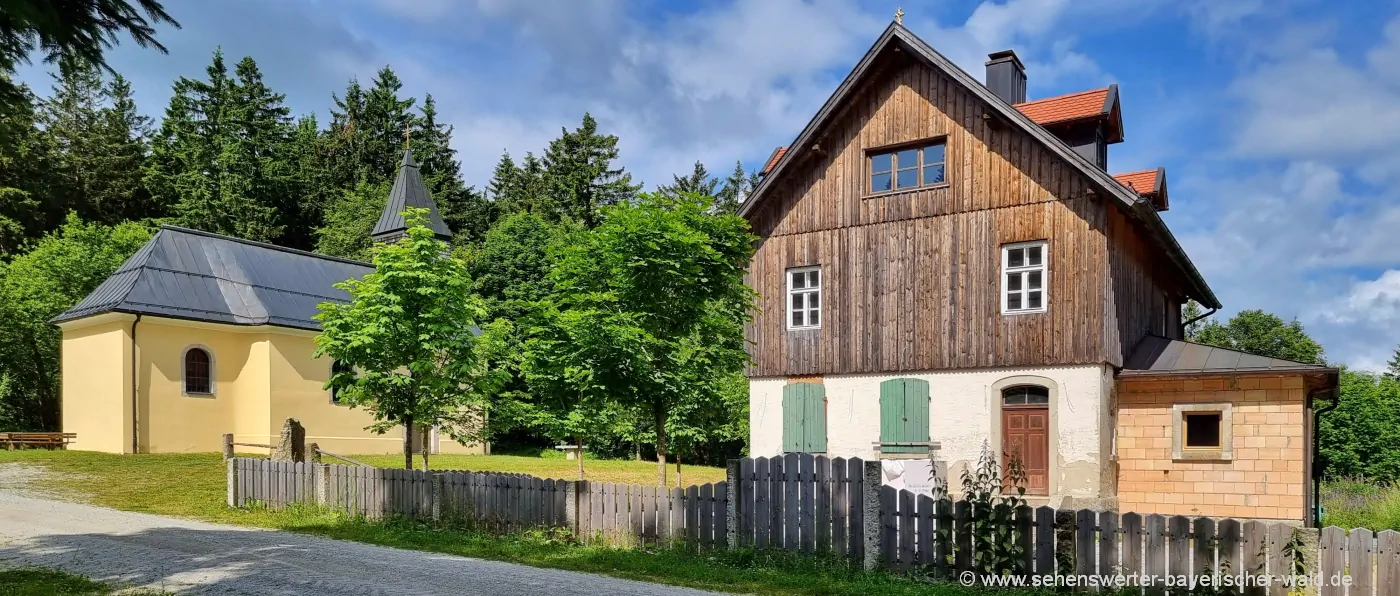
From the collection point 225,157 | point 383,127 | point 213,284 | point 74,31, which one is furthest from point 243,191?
point 74,31

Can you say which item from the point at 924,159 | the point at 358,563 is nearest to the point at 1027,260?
the point at 924,159

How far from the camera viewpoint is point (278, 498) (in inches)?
663

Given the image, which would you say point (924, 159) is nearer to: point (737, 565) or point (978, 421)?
point (978, 421)

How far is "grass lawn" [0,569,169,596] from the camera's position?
898cm

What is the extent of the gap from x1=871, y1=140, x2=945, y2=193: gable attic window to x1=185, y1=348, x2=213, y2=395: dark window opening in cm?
2179

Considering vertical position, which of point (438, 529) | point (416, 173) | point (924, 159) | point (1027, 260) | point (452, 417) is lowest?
point (438, 529)

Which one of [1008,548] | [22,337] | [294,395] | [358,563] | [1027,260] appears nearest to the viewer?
[1008,548]

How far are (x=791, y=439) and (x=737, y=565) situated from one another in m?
10.1

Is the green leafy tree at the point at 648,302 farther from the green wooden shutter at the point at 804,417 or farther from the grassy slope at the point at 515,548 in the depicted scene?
the green wooden shutter at the point at 804,417

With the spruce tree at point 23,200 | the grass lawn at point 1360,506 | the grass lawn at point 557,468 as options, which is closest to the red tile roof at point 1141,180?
the grass lawn at point 1360,506

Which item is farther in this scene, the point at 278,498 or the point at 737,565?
the point at 278,498

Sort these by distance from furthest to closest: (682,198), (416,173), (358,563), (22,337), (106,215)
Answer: (106,215) < (416,173) < (22,337) < (682,198) < (358,563)

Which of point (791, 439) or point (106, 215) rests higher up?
point (106, 215)

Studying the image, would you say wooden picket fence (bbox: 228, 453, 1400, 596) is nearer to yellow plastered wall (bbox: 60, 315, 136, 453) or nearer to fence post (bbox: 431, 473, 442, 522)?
fence post (bbox: 431, 473, 442, 522)
